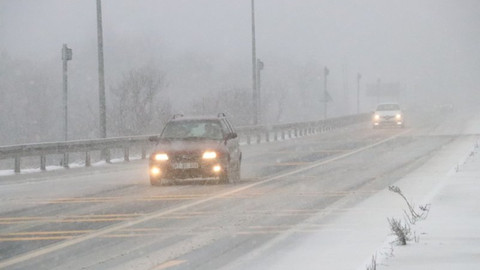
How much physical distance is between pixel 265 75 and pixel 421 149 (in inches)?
4104

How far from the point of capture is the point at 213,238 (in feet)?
35.2

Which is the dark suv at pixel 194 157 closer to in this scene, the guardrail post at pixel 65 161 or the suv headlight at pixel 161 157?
the suv headlight at pixel 161 157

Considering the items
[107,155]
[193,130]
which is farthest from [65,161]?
[193,130]

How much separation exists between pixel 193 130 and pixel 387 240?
11.7 m

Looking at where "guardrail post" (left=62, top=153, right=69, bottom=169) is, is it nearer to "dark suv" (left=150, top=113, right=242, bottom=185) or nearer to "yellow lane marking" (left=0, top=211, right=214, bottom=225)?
"dark suv" (left=150, top=113, right=242, bottom=185)

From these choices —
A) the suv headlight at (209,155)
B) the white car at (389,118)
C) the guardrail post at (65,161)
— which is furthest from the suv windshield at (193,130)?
the white car at (389,118)

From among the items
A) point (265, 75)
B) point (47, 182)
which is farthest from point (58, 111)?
point (47, 182)

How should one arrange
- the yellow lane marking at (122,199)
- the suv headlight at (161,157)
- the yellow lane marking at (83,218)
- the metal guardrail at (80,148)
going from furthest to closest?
the metal guardrail at (80,148) < the suv headlight at (161,157) < the yellow lane marking at (122,199) < the yellow lane marking at (83,218)

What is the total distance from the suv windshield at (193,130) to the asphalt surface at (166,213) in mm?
1137

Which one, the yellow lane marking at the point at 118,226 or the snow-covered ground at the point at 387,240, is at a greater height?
the snow-covered ground at the point at 387,240

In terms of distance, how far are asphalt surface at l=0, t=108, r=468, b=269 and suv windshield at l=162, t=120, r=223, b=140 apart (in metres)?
1.14

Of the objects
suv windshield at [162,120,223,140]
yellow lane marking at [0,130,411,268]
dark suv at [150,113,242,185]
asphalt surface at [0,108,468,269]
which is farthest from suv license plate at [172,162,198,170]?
yellow lane marking at [0,130,411,268]

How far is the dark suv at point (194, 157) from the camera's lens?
1911cm

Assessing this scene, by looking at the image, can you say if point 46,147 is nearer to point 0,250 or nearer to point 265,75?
point 0,250
